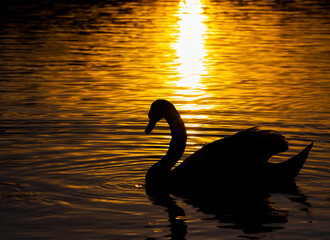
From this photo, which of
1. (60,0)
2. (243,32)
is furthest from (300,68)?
(60,0)

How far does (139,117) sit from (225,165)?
16.8 feet

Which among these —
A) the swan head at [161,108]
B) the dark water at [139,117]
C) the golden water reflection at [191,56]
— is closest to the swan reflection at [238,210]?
the dark water at [139,117]

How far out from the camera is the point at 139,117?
50.0 ft

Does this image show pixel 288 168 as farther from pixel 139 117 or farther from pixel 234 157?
pixel 139 117

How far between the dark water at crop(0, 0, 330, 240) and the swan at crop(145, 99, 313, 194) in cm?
28

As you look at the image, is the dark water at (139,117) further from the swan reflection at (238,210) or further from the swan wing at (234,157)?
the swan wing at (234,157)

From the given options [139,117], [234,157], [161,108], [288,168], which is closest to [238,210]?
[234,157]

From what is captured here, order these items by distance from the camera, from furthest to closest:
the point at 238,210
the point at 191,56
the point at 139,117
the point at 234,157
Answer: the point at 191,56
the point at 139,117
the point at 234,157
the point at 238,210

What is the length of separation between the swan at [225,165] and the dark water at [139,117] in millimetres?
282

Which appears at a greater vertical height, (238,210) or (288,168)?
(288,168)

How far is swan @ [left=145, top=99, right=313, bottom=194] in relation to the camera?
32.9ft

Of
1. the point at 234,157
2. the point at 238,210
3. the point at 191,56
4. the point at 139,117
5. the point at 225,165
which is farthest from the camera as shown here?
the point at 191,56

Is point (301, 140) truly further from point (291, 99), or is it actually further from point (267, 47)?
point (267, 47)

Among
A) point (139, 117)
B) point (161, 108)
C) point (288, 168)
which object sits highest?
point (161, 108)
